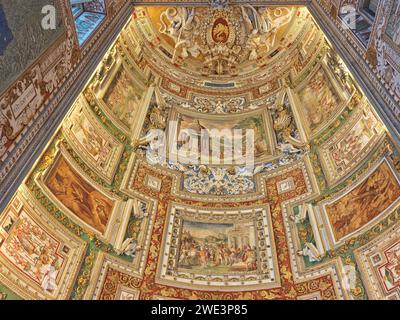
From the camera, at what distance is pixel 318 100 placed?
12.6 metres

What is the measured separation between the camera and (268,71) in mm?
14586

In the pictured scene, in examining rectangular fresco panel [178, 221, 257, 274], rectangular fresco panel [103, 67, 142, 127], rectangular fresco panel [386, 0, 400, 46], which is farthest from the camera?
rectangular fresco panel [103, 67, 142, 127]

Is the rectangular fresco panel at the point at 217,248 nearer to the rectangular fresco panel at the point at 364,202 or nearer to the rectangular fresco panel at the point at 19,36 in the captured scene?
the rectangular fresco panel at the point at 364,202

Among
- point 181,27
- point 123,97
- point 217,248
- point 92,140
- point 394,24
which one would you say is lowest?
point 217,248

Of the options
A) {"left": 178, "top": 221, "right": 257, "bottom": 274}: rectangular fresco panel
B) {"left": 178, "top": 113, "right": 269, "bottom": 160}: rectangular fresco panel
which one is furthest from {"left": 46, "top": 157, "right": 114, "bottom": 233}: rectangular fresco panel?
{"left": 178, "top": 113, "right": 269, "bottom": 160}: rectangular fresco panel

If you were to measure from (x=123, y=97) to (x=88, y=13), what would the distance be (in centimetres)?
262

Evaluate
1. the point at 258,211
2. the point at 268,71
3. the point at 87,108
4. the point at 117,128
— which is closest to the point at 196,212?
the point at 258,211

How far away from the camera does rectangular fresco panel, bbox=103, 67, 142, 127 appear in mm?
12238

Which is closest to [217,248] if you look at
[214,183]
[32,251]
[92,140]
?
[214,183]

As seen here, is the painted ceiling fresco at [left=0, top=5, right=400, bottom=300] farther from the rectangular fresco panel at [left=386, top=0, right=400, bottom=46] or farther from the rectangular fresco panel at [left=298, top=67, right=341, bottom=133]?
the rectangular fresco panel at [left=386, top=0, right=400, bottom=46]

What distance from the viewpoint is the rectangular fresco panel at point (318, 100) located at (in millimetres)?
11977

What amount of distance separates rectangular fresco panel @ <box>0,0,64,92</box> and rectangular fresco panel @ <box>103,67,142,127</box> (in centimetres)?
452

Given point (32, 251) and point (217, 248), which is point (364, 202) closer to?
point (217, 248)

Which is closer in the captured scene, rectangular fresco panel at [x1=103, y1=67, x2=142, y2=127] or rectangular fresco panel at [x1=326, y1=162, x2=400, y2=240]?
rectangular fresco panel at [x1=326, y1=162, x2=400, y2=240]
